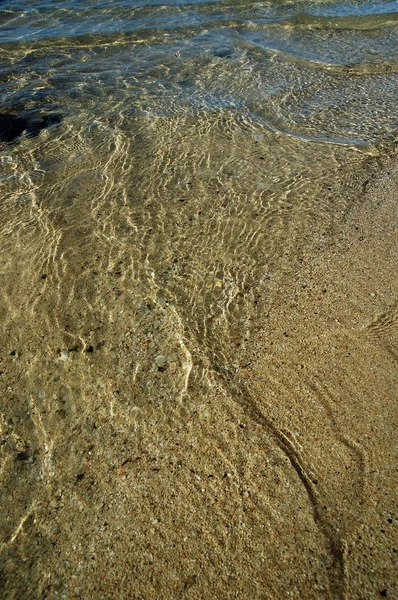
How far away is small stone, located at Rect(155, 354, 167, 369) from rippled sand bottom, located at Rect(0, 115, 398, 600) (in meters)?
0.02

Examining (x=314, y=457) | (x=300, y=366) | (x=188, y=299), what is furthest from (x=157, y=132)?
(x=314, y=457)

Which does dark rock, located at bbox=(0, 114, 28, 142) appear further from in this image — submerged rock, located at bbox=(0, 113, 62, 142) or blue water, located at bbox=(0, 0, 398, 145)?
blue water, located at bbox=(0, 0, 398, 145)

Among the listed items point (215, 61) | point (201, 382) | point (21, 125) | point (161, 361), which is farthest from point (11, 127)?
point (201, 382)

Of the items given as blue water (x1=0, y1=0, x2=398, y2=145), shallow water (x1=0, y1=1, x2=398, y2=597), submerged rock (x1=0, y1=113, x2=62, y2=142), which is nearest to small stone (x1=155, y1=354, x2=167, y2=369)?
shallow water (x1=0, y1=1, x2=398, y2=597)

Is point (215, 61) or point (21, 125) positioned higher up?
point (215, 61)

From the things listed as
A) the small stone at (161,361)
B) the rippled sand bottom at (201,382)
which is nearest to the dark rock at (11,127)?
the rippled sand bottom at (201,382)

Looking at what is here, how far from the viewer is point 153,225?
4273 mm

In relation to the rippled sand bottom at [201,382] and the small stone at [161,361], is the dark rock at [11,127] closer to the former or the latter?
the rippled sand bottom at [201,382]

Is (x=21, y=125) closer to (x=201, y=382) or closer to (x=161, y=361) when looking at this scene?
(x=161, y=361)

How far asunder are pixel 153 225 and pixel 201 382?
1.81 meters

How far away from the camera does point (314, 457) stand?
2.59 m

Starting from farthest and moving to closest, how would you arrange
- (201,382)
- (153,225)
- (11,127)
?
(11,127) → (153,225) → (201,382)

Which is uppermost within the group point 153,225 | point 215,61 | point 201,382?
point 215,61

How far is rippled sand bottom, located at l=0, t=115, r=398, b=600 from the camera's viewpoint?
2.25 meters
